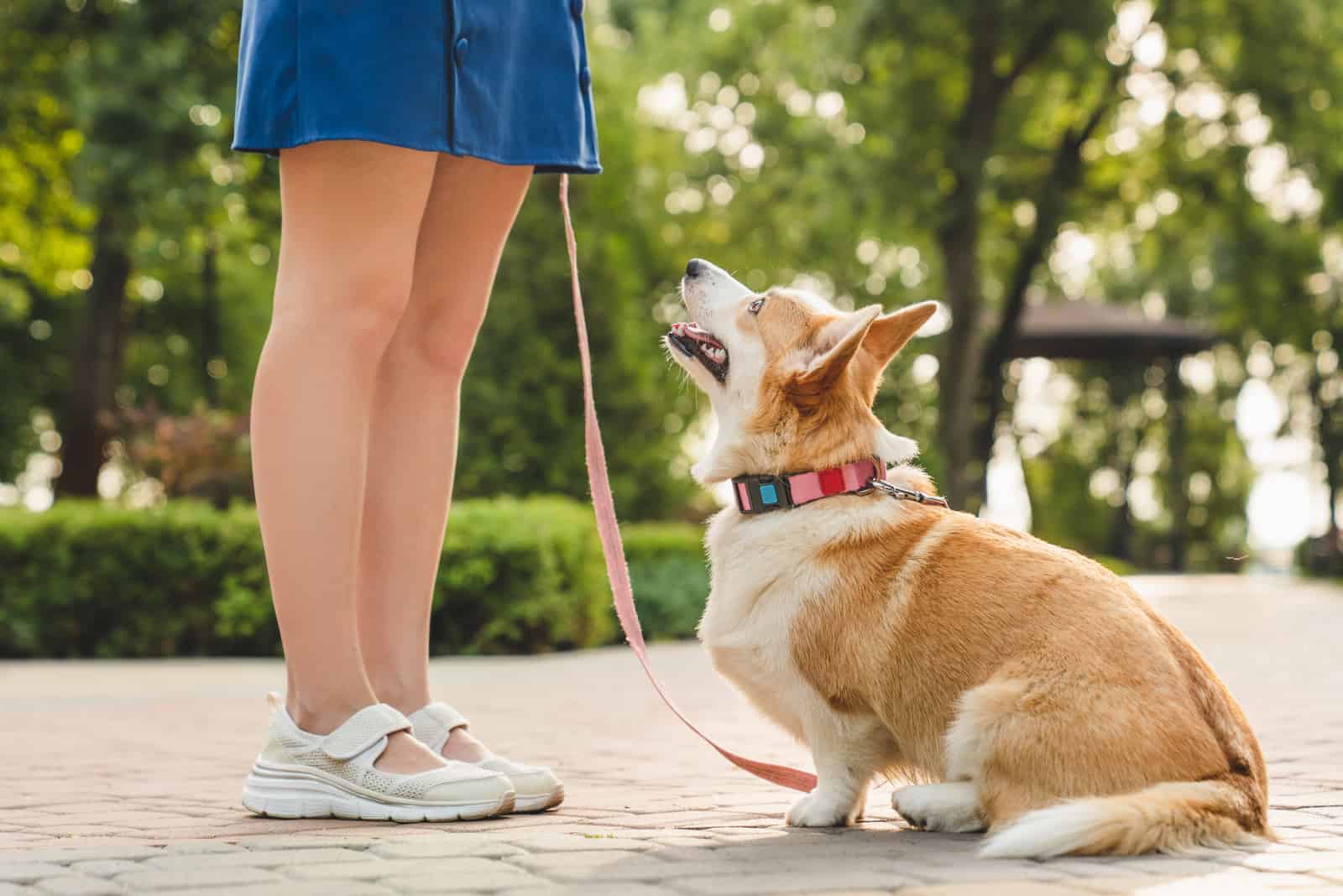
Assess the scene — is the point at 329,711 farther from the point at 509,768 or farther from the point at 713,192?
the point at 713,192

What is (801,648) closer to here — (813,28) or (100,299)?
(100,299)

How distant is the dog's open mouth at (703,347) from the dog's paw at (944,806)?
1.29 metres

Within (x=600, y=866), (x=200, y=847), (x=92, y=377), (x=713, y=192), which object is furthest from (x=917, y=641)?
(x=713, y=192)

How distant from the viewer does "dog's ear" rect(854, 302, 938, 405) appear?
4.07m

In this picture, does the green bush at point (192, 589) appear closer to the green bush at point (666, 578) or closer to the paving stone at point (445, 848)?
the green bush at point (666, 578)

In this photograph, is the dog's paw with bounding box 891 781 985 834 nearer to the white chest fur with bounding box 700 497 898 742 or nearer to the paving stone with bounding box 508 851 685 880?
→ the white chest fur with bounding box 700 497 898 742

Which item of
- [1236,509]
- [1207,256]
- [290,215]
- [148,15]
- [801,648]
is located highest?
[148,15]

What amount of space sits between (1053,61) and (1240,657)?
44.8 feet

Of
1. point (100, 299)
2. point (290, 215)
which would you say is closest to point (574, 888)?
point (290, 215)

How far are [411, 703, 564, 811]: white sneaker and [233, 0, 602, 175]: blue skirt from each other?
134cm

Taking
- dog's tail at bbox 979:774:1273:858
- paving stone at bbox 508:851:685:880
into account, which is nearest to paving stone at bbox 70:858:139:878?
paving stone at bbox 508:851:685:880

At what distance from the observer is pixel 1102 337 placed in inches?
1064

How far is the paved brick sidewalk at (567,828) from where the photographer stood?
2.69 m

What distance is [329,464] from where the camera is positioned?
11.1 feet
